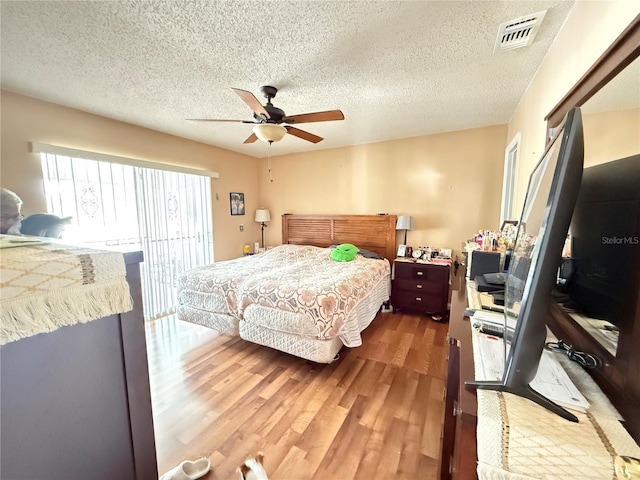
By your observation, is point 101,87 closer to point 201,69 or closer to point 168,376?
point 201,69

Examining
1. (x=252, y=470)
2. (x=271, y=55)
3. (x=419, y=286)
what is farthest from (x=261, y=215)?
(x=252, y=470)

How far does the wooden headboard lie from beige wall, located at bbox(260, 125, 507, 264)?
0.18m

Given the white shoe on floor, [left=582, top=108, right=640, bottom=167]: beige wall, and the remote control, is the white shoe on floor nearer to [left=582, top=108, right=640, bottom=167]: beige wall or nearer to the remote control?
the remote control

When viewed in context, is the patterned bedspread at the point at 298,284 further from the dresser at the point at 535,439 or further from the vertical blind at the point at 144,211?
the dresser at the point at 535,439

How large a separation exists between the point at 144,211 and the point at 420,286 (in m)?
3.68

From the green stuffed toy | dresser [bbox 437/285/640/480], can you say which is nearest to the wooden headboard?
the green stuffed toy

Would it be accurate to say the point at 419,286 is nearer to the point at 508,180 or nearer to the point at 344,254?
the point at 344,254

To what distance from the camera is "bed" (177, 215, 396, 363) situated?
2.05m

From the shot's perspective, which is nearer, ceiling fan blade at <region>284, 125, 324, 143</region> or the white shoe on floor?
the white shoe on floor

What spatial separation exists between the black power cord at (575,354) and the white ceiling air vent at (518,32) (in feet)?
5.45

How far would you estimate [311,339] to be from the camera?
2.06 meters

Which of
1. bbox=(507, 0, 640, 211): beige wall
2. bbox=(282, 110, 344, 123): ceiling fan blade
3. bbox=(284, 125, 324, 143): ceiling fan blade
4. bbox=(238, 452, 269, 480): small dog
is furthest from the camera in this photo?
bbox=(284, 125, 324, 143): ceiling fan blade

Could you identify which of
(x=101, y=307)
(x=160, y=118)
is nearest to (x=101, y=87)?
(x=160, y=118)

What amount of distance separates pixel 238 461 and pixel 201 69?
8.45ft
